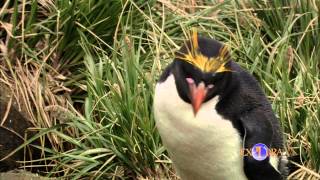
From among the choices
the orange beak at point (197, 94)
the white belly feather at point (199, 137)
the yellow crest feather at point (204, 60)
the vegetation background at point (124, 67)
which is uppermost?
the yellow crest feather at point (204, 60)

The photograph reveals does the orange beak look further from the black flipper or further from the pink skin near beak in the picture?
the black flipper

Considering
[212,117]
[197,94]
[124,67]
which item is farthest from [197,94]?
[124,67]

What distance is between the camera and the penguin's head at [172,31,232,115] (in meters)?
3.14

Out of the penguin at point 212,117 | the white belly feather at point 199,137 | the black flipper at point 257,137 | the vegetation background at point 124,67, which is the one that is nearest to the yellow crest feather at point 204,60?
the penguin at point 212,117

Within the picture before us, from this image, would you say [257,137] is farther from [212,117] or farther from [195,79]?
[195,79]

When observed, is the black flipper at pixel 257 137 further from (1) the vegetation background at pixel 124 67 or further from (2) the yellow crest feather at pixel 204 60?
(1) the vegetation background at pixel 124 67

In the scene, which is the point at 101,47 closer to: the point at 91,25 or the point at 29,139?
the point at 91,25

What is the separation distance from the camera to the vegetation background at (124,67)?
4.59 meters

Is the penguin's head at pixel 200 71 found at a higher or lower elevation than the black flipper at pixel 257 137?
higher

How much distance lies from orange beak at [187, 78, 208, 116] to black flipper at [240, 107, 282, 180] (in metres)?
0.30

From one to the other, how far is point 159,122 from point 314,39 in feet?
8.52

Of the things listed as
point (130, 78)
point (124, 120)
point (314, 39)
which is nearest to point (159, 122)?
point (124, 120)

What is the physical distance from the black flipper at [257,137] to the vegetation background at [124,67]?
92 centimetres

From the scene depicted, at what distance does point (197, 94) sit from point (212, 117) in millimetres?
151
